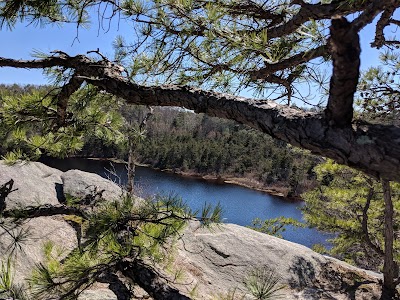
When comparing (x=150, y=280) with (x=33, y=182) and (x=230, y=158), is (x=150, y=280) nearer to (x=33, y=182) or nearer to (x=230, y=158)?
(x=33, y=182)

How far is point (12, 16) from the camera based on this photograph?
150 centimetres

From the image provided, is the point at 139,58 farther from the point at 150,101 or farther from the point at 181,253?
the point at 181,253

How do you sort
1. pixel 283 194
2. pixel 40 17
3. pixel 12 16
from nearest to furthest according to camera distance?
pixel 12 16 → pixel 40 17 → pixel 283 194

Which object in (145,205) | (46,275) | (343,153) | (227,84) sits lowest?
(46,275)

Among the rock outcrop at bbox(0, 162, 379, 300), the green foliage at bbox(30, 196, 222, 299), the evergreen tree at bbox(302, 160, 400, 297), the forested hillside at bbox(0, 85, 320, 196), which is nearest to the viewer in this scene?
the green foliage at bbox(30, 196, 222, 299)

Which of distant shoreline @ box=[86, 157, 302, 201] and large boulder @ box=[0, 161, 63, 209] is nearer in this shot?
large boulder @ box=[0, 161, 63, 209]

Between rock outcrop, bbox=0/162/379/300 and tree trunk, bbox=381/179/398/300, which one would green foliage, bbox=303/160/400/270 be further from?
rock outcrop, bbox=0/162/379/300

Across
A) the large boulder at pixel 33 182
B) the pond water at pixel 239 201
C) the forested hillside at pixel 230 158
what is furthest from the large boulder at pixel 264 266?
the forested hillside at pixel 230 158

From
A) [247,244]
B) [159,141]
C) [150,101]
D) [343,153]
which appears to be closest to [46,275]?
[150,101]

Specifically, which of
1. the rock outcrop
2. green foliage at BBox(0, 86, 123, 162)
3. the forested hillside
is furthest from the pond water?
green foliage at BBox(0, 86, 123, 162)

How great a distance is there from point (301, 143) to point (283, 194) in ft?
88.7

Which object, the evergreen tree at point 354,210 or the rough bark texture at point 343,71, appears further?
the evergreen tree at point 354,210

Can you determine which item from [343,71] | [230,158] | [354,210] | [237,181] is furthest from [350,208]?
[230,158]

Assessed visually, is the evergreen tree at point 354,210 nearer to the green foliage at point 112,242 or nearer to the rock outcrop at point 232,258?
the rock outcrop at point 232,258
